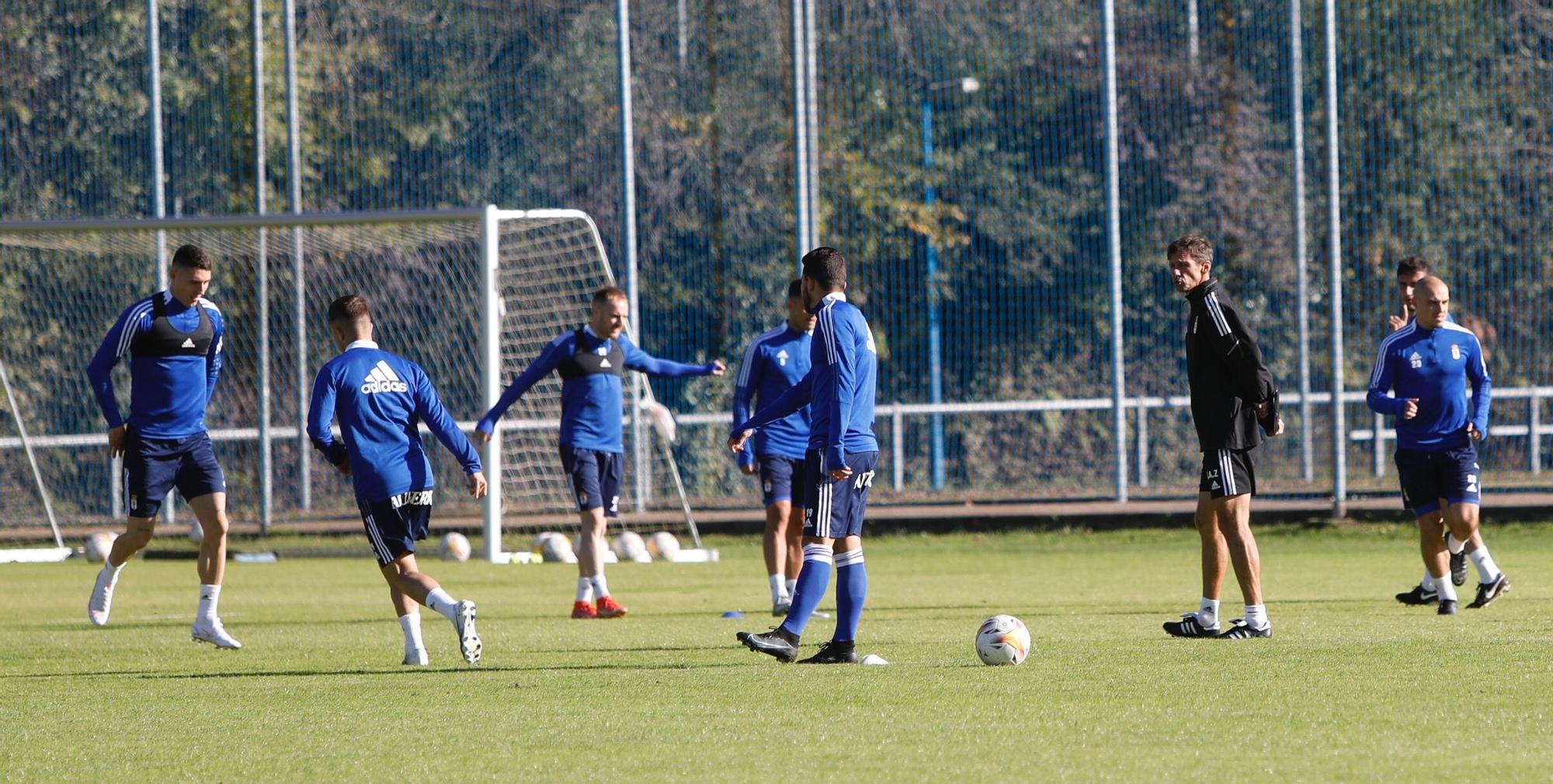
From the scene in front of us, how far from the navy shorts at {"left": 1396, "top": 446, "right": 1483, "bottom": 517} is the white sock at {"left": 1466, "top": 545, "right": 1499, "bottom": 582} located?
1.03 ft

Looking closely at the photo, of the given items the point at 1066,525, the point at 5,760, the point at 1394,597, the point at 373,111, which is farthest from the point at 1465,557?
the point at 373,111

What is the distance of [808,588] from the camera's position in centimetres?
841

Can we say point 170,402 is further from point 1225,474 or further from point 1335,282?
point 1335,282

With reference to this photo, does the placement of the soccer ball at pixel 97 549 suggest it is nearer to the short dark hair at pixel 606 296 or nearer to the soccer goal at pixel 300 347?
the soccer goal at pixel 300 347

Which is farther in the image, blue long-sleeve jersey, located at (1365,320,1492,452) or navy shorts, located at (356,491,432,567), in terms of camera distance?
blue long-sleeve jersey, located at (1365,320,1492,452)

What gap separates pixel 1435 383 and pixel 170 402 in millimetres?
7219

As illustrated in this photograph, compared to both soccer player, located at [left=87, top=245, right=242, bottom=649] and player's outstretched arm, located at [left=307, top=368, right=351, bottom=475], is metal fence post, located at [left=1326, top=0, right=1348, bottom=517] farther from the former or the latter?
player's outstretched arm, located at [left=307, top=368, right=351, bottom=475]

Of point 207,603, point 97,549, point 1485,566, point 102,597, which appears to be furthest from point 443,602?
point 97,549

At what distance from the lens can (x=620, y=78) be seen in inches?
797

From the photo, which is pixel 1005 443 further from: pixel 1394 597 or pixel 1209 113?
pixel 1394 597

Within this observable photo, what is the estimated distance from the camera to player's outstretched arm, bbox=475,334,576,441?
37.8ft

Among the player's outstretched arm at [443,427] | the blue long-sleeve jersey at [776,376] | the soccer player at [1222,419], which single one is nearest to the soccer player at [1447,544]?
the soccer player at [1222,419]

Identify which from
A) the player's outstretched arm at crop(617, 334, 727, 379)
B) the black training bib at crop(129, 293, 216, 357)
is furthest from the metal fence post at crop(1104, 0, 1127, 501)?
the black training bib at crop(129, 293, 216, 357)

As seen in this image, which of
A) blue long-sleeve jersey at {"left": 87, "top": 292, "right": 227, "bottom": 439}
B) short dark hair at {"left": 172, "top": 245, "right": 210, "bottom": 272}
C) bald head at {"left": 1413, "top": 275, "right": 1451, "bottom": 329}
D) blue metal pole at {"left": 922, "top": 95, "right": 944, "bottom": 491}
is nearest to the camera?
short dark hair at {"left": 172, "top": 245, "right": 210, "bottom": 272}
